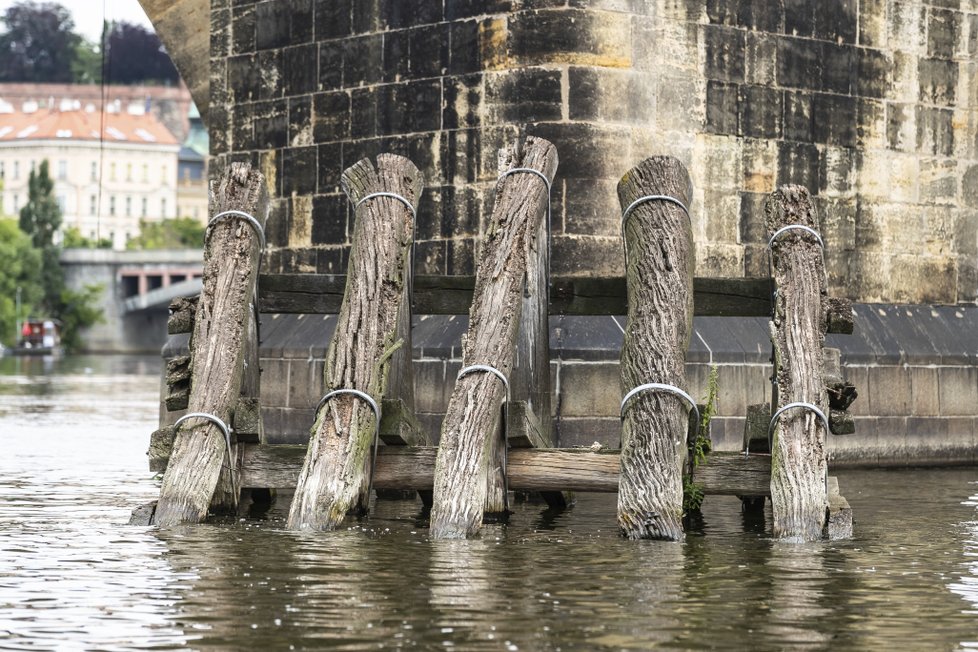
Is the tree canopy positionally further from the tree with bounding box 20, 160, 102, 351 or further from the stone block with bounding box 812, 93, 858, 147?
the stone block with bounding box 812, 93, 858, 147

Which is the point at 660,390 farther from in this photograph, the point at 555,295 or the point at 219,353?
the point at 219,353

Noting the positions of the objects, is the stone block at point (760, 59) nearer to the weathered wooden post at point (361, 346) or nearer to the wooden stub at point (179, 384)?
the weathered wooden post at point (361, 346)

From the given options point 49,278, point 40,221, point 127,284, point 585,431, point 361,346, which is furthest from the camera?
point 40,221

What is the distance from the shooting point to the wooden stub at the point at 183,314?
36.3 ft

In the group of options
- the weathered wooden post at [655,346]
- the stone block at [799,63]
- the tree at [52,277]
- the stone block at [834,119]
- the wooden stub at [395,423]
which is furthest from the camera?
the tree at [52,277]

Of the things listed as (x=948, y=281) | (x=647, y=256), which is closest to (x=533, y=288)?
(x=647, y=256)

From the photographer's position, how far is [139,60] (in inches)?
6772

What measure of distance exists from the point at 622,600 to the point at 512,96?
6.74 meters

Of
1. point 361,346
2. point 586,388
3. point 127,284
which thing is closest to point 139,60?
point 127,284

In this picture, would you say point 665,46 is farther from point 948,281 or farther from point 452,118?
point 948,281

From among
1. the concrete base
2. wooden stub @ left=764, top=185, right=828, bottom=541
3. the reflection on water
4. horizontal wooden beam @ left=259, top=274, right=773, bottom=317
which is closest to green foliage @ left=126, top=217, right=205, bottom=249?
the concrete base

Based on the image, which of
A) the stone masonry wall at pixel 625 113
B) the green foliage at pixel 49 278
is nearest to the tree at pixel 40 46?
the green foliage at pixel 49 278

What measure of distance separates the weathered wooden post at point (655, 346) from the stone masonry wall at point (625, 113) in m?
3.04

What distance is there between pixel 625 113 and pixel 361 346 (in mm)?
4144
